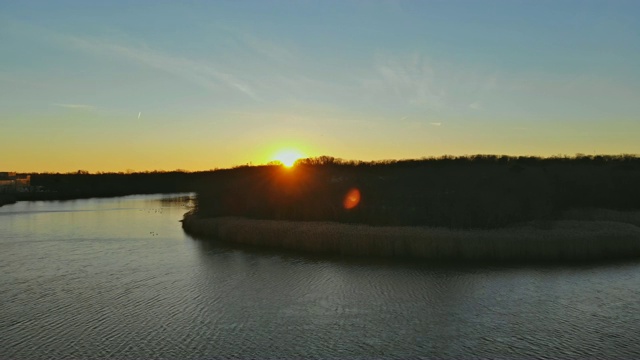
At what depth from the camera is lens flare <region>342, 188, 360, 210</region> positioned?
41612 millimetres

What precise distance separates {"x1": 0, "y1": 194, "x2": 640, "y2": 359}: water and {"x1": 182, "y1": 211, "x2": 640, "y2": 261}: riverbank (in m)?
2.10

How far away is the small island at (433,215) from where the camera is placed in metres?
29.3

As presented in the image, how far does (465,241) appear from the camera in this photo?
1155 inches

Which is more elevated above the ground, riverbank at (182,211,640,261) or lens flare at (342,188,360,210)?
lens flare at (342,188,360,210)

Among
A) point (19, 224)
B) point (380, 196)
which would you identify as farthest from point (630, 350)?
point (19, 224)

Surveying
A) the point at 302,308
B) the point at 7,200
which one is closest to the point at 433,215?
the point at 302,308

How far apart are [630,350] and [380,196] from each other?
31656 mm

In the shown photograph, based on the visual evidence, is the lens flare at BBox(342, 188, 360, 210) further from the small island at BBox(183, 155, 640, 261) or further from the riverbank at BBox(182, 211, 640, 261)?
the riverbank at BBox(182, 211, 640, 261)

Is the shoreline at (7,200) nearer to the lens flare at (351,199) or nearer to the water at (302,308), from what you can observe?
the lens flare at (351,199)

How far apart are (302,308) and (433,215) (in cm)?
1994

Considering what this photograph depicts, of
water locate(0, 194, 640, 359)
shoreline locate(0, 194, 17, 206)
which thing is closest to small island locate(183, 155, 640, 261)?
water locate(0, 194, 640, 359)

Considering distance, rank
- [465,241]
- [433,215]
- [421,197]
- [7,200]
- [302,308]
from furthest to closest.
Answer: [7,200]
[421,197]
[433,215]
[465,241]
[302,308]

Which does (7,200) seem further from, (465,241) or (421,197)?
(465,241)

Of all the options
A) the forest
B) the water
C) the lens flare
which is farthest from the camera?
the lens flare
